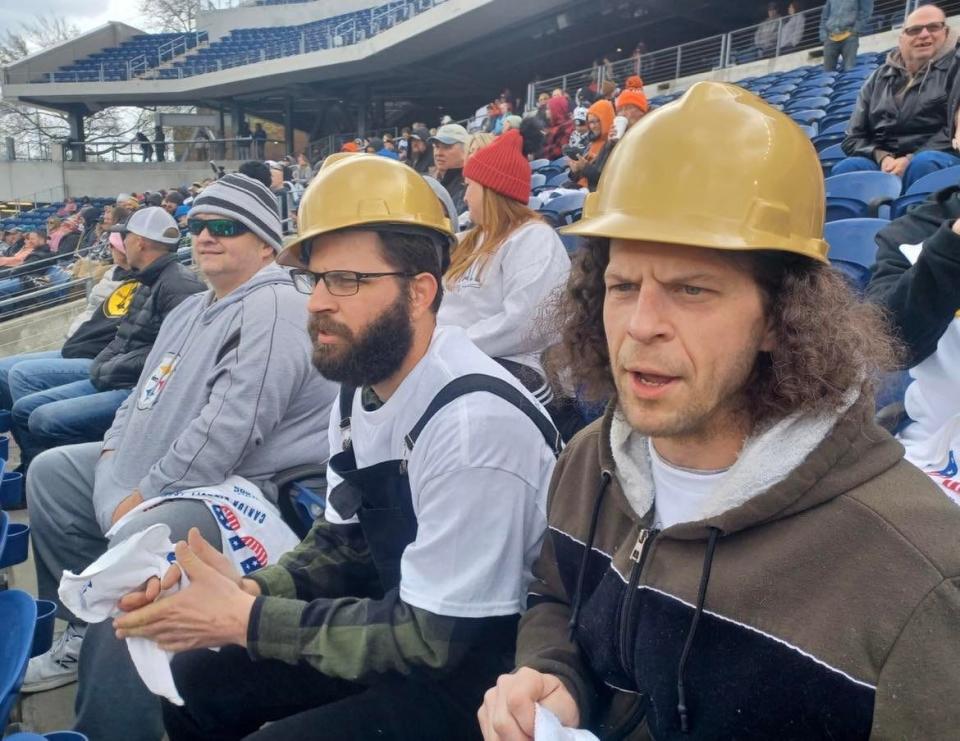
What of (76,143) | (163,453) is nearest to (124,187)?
(76,143)

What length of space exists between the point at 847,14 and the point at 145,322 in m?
9.71

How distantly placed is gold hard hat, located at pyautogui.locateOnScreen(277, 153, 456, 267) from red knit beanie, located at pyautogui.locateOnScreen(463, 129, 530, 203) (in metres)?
1.39

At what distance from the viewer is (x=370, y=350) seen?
6.50ft

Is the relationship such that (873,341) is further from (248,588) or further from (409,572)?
(248,588)

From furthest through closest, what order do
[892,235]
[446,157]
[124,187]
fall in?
[124,187]
[446,157]
[892,235]

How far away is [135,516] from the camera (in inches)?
101

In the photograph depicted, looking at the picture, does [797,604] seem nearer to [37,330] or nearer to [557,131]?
[37,330]

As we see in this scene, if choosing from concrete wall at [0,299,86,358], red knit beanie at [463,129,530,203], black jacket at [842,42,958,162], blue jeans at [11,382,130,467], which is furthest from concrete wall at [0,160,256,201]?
red knit beanie at [463,129,530,203]

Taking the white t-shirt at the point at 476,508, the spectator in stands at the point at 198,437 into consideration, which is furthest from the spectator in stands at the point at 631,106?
the white t-shirt at the point at 476,508

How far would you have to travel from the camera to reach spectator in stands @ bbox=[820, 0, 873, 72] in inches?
401

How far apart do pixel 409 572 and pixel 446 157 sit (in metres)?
4.29

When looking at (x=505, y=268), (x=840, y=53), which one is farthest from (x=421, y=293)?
(x=840, y=53)

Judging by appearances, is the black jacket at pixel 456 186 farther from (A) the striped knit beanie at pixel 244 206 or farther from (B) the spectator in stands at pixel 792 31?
(B) the spectator in stands at pixel 792 31

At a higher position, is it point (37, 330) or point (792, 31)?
point (792, 31)
